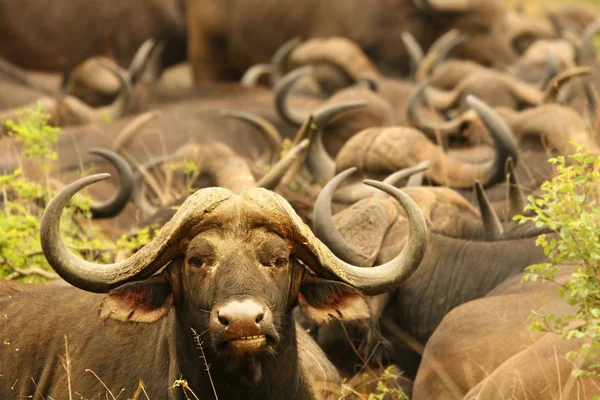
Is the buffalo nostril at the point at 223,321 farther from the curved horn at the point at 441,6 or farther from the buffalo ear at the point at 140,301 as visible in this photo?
the curved horn at the point at 441,6

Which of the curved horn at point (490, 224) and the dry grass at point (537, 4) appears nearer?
the curved horn at point (490, 224)

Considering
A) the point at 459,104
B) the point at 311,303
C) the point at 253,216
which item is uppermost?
the point at 253,216

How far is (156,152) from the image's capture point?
12.3 m

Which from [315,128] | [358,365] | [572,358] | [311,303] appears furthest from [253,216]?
[315,128]

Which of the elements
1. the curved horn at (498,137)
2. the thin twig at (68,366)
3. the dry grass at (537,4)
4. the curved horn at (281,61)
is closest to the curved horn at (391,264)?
the thin twig at (68,366)

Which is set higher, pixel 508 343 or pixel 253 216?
pixel 253 216

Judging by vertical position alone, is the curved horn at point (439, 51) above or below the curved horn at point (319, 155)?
below

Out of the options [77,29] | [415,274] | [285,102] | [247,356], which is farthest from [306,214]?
[77,29]

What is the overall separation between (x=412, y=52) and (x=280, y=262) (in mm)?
10821

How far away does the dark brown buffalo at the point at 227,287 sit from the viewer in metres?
5.01

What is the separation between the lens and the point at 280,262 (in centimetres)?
519

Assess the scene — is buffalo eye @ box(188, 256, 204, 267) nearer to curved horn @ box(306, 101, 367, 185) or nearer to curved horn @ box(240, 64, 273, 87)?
curved horn @ box(306, 101, 367, 185)

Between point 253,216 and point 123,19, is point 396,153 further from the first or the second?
point 123,19

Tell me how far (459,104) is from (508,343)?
26.4 feet
